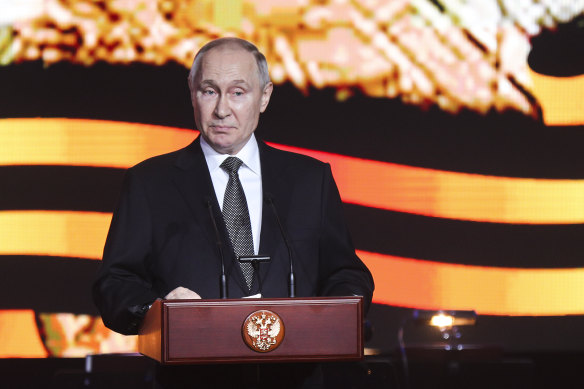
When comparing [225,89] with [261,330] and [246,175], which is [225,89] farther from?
[261,330]

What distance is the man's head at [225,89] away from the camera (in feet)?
7.11

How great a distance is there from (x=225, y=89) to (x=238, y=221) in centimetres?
34

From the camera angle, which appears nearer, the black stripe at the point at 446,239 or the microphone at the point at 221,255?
the microphone at the point at 221,255

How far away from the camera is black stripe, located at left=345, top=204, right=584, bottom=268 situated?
4.61m

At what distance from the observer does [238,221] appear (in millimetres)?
2135

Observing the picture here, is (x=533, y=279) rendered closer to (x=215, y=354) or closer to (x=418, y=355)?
(x=418, y=355)

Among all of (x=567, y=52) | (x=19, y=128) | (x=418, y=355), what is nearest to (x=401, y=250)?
(x=418, y=355)

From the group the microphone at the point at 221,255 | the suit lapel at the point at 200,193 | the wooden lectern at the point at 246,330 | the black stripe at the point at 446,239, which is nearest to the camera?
the wooden lectern at the point at 246,330

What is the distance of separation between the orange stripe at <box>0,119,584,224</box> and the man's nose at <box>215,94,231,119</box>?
7.86ft

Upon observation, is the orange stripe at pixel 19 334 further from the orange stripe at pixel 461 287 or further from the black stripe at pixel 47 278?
the orange stripe at pixel 461 287

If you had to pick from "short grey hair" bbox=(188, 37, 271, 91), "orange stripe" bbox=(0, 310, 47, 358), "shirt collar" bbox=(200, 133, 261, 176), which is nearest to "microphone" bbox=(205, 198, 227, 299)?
"shirt collar" bbox=(200, 133, 261, 176)

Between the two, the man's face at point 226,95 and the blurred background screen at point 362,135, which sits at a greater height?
the blurred background screen at point 362,135

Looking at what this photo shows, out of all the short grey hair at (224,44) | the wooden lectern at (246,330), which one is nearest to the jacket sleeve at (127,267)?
the wooden lectern at (246,330)

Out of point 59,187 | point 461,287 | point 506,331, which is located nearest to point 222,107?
point 59,187
